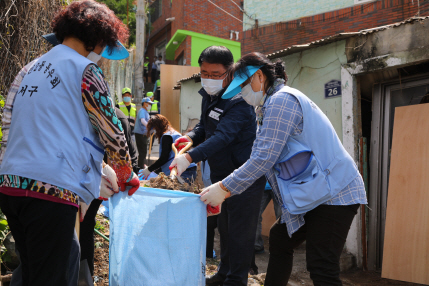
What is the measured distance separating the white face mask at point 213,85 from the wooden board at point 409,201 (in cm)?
260

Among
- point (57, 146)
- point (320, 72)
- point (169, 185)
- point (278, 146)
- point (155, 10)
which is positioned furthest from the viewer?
point (155, 10)

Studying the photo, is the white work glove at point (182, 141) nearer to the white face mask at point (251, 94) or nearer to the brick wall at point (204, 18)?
the white face mask at point (251, 94)

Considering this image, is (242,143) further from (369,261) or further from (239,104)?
(369,261)

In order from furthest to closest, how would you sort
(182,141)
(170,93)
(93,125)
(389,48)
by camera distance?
(170,93) → (389,48) → (182,141) → (93,125)

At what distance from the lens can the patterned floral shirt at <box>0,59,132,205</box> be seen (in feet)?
5.45

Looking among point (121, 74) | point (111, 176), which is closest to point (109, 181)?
point (111, 176)

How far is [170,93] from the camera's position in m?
12.2

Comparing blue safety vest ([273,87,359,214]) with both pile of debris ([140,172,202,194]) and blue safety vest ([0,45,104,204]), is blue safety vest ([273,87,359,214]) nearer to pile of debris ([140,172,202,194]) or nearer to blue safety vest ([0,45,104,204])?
pile of debris ([140,172,202,194])

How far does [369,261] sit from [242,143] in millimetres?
3083

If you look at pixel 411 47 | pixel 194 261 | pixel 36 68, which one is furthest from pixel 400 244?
pixel 36 68

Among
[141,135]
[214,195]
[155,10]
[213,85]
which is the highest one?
[155,10]

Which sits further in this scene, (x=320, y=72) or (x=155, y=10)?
(x=155, y=10)

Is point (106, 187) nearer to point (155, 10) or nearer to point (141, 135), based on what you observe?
point (141, 135)

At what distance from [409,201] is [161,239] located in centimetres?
321
